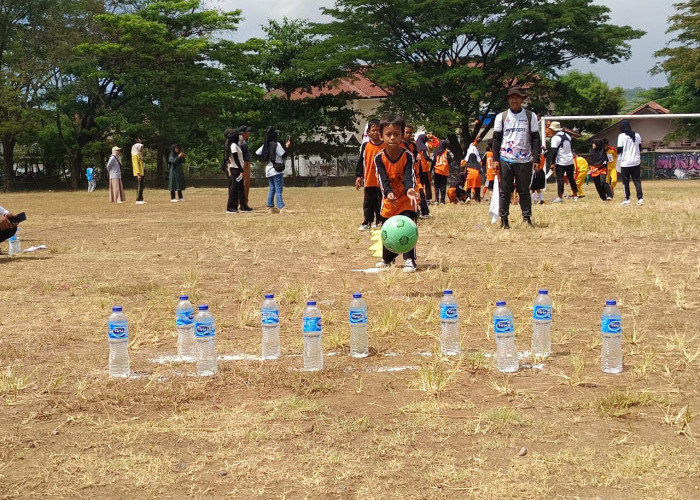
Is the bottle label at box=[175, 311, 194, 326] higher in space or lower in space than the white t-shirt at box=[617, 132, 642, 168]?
lower

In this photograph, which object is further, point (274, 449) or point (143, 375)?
point (143, 375)

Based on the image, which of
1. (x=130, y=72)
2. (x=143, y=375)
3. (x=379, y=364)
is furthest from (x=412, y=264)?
(x=130, y=72)

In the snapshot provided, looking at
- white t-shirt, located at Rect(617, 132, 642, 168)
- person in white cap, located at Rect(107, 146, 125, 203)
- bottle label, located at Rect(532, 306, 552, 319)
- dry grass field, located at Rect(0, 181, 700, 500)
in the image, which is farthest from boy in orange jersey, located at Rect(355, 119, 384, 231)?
person in white cap, located at Rect(107, 146, 125, 203)

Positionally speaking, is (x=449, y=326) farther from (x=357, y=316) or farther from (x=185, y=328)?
(x=185, y=328)

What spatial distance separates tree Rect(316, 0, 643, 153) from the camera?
153 ft

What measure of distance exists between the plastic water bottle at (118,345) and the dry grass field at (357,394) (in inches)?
4.1

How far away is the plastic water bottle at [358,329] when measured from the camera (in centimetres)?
543

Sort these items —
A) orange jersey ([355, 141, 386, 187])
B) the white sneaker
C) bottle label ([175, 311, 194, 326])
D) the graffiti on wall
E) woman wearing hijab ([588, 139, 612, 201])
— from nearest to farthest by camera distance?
bottle label ([175, 311, 194, 326]), the white sneaker, orange jersey ([355, 141, 386, 187]), woman wearing hijab ([588, 139, 612, 201]), the graffiti on wall

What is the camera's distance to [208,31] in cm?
5284

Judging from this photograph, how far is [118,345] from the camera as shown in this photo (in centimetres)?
522

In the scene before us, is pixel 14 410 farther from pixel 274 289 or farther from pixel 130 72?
pixel 130 72

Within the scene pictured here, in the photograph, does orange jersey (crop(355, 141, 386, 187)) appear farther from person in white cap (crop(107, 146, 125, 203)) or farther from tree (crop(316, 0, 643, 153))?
tree (crop(316, 0, 643, 153))

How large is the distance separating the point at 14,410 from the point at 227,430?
1.32 metres

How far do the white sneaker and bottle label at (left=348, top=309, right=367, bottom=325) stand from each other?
3553mm
